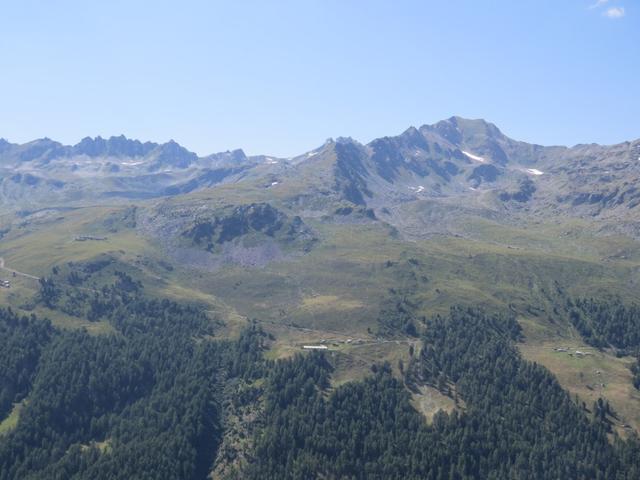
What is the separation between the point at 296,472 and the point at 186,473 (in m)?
39.6

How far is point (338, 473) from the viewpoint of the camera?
194 metres

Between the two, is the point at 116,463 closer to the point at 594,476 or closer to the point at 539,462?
the point at 539,462

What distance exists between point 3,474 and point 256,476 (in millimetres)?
88383

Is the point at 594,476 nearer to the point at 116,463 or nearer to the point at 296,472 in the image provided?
the point at 296,472

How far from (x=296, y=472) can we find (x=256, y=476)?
14.5 meters

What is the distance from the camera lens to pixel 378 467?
195750 millimetres

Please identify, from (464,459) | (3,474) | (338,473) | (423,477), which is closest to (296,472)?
(338,473)

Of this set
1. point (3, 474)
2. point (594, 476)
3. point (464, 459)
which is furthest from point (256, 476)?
point (594, 476)

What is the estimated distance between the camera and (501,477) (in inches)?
7544

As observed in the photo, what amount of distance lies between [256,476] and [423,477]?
57.6 metres

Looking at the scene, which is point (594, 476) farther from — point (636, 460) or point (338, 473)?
point (338, 473)

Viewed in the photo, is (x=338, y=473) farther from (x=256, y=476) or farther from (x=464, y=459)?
(x=464, y=459)

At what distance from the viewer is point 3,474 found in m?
197

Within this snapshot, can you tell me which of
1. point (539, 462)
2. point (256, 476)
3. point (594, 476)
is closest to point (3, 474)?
point (256, 476)
